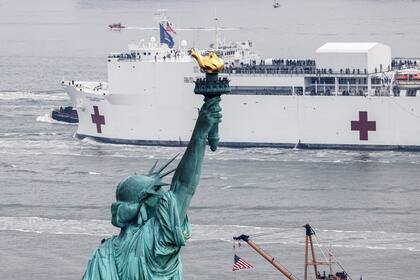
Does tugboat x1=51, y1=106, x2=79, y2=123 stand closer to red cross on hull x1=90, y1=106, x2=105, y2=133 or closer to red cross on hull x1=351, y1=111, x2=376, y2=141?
red cross on hull x1=90, y1=106, x2=105, y2=133

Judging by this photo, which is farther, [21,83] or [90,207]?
[21,83]

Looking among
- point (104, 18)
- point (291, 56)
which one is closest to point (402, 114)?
point (291, 56)

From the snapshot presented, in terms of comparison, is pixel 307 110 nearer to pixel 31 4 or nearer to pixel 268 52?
pixel 268 52

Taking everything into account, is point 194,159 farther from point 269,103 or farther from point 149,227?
point 269,103

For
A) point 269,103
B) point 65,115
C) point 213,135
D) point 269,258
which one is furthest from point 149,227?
point 65,115

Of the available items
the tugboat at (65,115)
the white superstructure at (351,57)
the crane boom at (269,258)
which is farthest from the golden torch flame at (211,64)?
the tugboat at (65,115)

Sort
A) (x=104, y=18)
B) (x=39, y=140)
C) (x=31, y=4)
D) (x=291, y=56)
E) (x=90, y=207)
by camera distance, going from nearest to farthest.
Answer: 1. (x=90, y=207)
2. (x=39, y=140)
3. (x=291, y=56)
4. (x=104, y=18)
5. (x=31, y=4)

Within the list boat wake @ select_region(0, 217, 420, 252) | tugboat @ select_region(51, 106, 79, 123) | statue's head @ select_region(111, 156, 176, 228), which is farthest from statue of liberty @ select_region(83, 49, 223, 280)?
tugboat @ select_region(51, 106, 79, 123)
